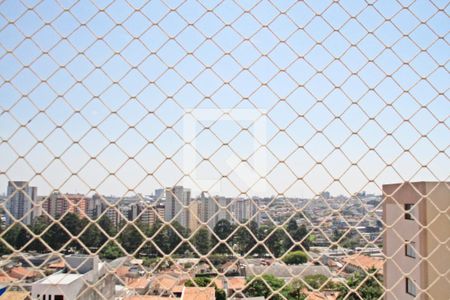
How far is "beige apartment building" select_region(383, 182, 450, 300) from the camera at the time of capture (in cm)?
94

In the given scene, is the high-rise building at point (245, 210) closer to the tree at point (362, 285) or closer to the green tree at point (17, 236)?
the tree at point (362, 285)

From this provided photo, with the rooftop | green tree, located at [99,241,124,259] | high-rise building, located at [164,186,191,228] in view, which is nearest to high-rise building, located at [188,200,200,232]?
high-rise building, located at [164,186,191,228]

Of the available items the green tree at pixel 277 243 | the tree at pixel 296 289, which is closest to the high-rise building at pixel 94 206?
the green tree at pixel 277 243

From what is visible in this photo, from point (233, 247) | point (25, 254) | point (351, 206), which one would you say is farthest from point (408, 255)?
point (25, 254)

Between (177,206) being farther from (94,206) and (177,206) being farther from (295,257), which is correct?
(295,257)

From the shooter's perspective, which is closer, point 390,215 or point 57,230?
point 57,230

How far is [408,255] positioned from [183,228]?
2.47ft

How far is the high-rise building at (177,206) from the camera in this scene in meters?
0.84

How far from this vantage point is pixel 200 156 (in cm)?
85

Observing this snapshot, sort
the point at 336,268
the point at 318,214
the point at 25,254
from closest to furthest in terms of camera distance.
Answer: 1. the point at 25,254
2. the point at 318,214
3. the point at 336,268

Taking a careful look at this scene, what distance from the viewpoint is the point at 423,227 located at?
94cm

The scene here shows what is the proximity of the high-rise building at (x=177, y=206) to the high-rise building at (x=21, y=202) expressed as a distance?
0.29 metres

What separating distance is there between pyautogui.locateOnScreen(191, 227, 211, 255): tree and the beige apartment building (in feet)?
1.53

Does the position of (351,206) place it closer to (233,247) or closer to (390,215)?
(390,215)
